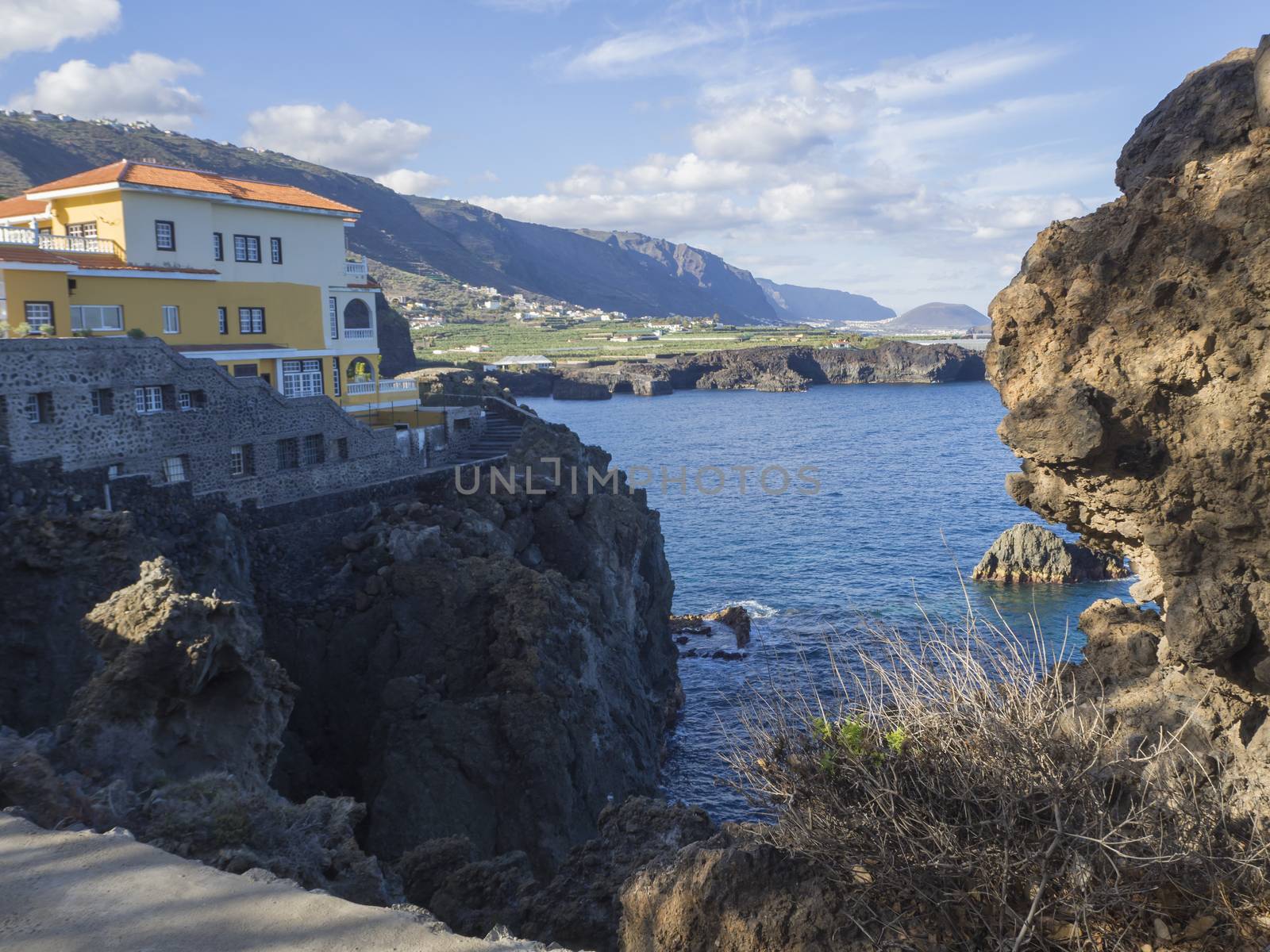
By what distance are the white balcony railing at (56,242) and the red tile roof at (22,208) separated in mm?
2606

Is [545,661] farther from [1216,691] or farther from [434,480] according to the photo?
[1216,691]

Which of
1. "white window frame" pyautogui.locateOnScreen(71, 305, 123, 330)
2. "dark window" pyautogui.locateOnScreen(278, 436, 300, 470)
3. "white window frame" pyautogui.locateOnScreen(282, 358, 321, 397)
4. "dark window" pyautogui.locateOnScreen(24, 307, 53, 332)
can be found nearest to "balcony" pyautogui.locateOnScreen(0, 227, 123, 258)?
"dark window" pyautogui.locateOnScreen(24, 307, 53, 332)

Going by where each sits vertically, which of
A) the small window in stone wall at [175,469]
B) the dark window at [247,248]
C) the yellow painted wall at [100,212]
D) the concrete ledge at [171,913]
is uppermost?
the yellow painted wall at [100,212]

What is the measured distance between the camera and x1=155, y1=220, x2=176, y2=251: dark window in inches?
1139

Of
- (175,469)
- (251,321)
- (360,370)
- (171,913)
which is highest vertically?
(251,321)

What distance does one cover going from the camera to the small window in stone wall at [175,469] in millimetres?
22922

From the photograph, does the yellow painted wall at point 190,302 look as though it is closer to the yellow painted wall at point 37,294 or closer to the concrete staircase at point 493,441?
the yellow painted wall at point 37,294

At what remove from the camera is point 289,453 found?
26.7 m

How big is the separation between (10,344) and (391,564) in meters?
8.90

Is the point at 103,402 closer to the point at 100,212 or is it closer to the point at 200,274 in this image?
the point at 200,274

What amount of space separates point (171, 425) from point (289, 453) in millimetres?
3989

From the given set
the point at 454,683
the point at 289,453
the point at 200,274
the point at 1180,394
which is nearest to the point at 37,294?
the point at 200,274

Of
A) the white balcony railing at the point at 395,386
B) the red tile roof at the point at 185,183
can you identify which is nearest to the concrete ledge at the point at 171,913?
the red tile roof at the point at 185,183

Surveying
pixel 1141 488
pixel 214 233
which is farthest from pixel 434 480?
pixel 1141 488
